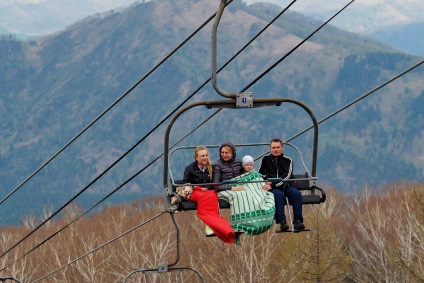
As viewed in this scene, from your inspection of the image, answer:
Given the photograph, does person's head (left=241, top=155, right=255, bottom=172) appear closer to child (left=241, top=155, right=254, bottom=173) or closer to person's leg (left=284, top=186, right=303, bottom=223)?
child (left=241, top=155, right=254, bottom=173)

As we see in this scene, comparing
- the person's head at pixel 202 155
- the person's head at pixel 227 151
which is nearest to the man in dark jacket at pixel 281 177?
the person's head at pixel 227 151

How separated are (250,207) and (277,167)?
107 centimetres

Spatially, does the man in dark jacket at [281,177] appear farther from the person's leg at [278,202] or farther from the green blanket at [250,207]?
the green blanket at [250,207]

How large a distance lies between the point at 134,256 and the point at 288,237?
1709cm

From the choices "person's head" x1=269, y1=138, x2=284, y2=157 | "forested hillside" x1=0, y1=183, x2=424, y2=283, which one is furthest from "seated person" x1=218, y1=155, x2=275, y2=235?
"forested hillside" x1=0, y1=183, x2=424, y2=283

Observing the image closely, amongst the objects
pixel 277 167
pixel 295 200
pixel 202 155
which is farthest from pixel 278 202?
pixel 202 155

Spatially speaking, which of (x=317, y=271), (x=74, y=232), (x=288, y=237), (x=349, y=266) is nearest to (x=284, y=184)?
(x=317, y=271)

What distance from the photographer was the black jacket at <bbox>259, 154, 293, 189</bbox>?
16.0 m

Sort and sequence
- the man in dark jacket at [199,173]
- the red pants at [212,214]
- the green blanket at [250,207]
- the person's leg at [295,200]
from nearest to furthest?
the red pants at [212,214] < the green blanket at [250,207] < the man in dark jacket at [199,173] < the person's leg at [295,200]

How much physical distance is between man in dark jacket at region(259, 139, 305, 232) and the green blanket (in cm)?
31

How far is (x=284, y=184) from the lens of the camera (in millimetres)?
16328

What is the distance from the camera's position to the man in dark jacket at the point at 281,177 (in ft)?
52.0

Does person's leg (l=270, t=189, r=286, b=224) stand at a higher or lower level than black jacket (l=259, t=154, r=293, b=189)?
lower

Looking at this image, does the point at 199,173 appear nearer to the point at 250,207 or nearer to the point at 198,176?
the point at 198,176
